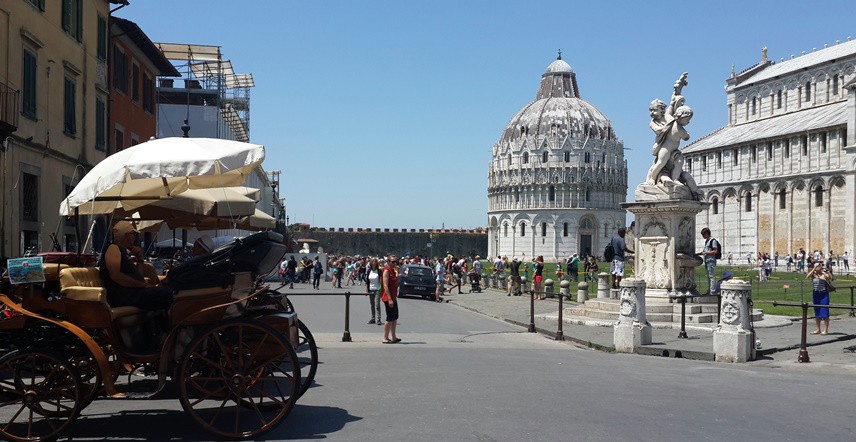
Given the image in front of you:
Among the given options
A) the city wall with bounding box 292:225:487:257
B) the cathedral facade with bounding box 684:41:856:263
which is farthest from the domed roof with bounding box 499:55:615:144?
the cathedral facade with bounding box 684:41:856:263

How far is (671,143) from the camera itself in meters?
18.9

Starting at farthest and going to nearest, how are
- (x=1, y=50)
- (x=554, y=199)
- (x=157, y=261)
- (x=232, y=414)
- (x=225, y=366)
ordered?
(x=554, y=199), (x=157, y=261), (x=1, y=50), (x=232, y=414), (x=225, y=366)

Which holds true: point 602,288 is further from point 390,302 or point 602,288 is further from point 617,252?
point 390,302

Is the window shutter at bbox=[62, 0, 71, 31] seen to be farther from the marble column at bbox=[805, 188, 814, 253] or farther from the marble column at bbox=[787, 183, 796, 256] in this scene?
the marble column at bbox=[787, 183, 796, 256]

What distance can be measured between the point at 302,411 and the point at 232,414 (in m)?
0.67

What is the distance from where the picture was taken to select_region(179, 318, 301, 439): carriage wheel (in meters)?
6.83

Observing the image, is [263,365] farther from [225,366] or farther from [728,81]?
[728,81]

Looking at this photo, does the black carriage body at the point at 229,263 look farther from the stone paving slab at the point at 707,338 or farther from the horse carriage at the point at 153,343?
the stone paving slab at the point at 707,338

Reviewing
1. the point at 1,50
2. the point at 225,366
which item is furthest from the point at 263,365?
the point at 1,50

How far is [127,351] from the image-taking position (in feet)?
23.2

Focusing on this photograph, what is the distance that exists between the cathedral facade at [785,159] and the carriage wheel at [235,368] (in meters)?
60.4

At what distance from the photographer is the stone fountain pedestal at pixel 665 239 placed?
718 inches

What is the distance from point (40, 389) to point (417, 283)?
28.1 meters

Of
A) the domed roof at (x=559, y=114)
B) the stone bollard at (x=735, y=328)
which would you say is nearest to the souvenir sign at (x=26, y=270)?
the stone bollard at (x=735, y=328)
